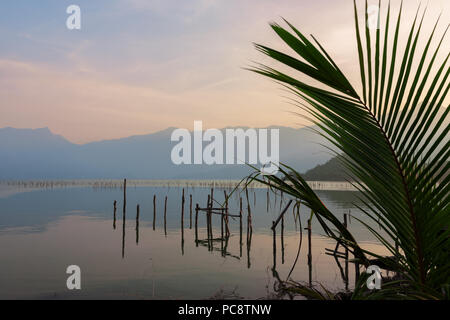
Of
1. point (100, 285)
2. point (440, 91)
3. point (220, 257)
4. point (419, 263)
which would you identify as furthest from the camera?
point (220, 257)

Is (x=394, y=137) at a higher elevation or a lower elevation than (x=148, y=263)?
higher

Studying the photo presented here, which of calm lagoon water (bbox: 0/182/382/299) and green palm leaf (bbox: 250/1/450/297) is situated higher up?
green palm leaf (bbox: 250/1/450/297)

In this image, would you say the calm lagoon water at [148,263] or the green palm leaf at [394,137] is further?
the calm lagoon water at [148,263]

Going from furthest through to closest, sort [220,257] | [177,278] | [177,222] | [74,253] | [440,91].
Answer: [177,222] → [74,253] → [220,257] → [177,278] → [440,91]

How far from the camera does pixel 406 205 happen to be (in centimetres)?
237

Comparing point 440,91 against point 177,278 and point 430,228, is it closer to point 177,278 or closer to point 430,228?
point 430,228

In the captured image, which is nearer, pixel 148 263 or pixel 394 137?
pixel 394 137

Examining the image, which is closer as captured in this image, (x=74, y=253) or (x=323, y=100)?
(x=323, y=100)

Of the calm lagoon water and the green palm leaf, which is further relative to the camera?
the calm lagoon water

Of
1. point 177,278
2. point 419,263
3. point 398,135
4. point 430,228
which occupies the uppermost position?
point 398,135

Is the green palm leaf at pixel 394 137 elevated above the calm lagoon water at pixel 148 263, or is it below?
above
